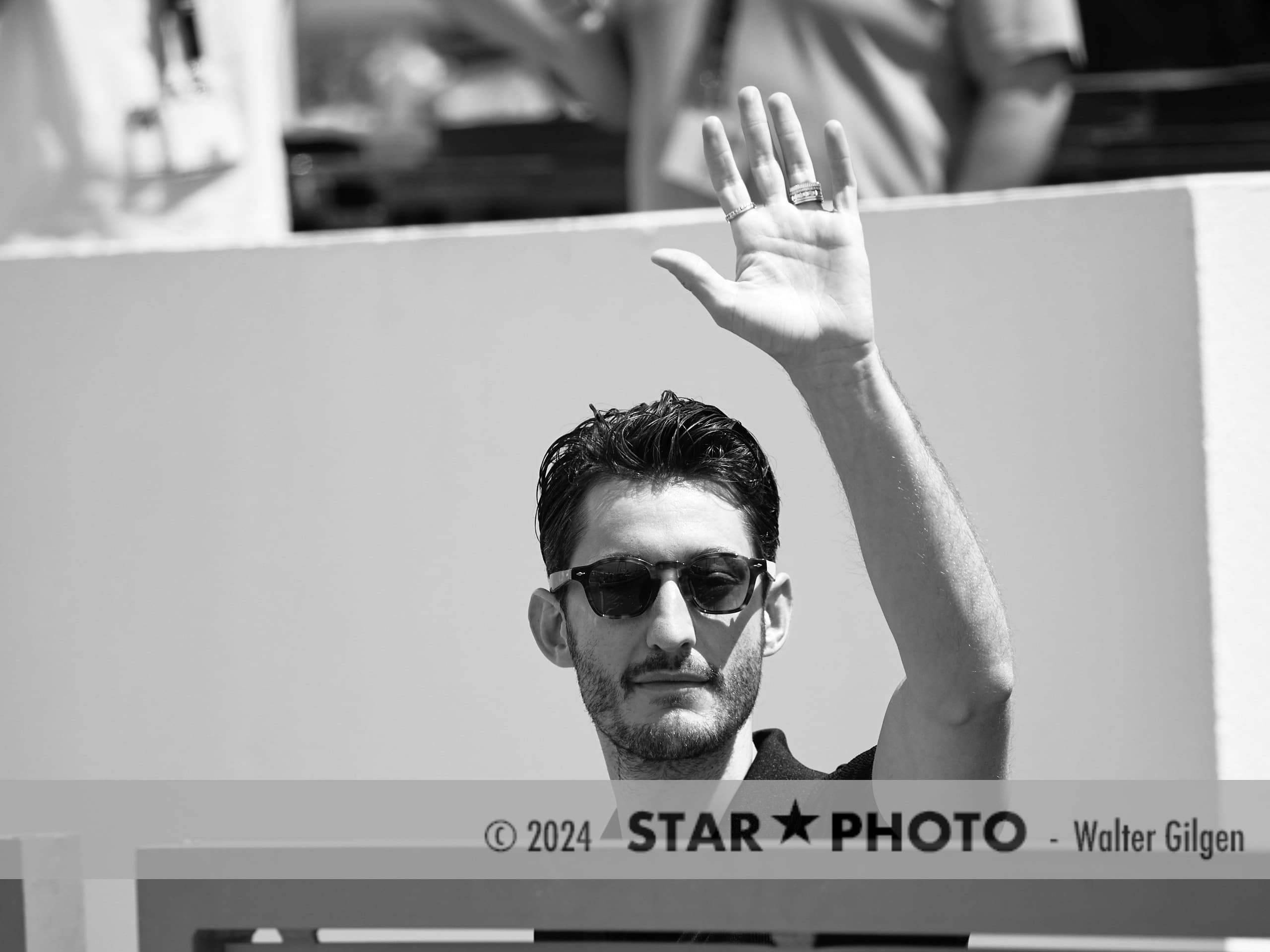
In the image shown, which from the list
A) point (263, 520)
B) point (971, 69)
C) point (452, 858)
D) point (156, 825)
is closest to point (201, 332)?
point (263, 520)

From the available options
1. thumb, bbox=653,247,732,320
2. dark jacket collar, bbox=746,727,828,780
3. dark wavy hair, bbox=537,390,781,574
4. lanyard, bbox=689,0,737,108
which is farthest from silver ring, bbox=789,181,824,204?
lanyard, bbox=689,0,737,108

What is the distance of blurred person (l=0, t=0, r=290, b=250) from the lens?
206cm

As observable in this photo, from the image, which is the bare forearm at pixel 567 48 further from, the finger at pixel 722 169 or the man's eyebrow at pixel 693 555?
the man's eyebrow at pixel 693 555

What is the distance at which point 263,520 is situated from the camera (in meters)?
1.81

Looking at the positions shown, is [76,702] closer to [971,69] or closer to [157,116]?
[157,116]

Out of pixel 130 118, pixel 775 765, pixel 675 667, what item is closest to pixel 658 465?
pixel 675 667

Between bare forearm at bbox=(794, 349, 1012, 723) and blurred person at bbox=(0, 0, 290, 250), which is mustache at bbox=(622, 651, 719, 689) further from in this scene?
blurred person at bbox=(0, 0, 290, 250)

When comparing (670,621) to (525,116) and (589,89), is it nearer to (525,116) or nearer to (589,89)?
(589,89)

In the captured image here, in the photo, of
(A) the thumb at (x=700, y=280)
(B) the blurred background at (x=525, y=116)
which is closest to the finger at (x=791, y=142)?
(A) the thumb at (x=700, y=280)

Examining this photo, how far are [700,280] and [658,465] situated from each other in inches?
7.5

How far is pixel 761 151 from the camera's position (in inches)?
51.6

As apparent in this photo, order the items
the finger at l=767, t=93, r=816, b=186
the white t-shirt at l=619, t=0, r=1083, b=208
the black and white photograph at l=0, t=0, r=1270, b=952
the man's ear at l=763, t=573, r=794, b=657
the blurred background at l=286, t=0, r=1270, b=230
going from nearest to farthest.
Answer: the black and white photograph at l=0, t=0, r=1270, b=952, the finger at l=767, t=93, r=816, b=186, the man's ear at l=763, t=573, r=794, b=657, the white t-shirt at l=619, t=0, r=1083, b=208, the blurred background at l=286, t=0, r=1270, b=230

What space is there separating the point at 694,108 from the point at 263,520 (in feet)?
2.61

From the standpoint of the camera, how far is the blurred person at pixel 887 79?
6.55ft
